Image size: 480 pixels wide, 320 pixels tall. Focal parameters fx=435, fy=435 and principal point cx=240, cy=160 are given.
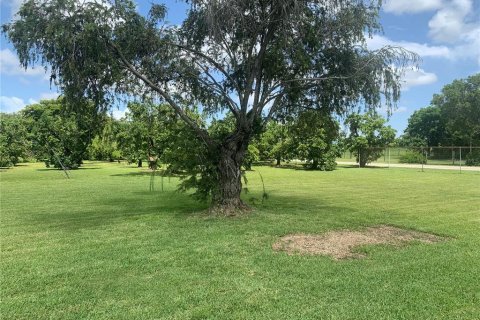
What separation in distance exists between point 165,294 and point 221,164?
18.0ft

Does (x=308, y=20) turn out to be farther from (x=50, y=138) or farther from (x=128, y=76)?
(x=50, y=138)

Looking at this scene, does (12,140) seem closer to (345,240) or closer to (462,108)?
(345,240)

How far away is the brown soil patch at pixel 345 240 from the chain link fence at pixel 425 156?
1261 inches

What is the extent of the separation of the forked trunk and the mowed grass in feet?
1.79

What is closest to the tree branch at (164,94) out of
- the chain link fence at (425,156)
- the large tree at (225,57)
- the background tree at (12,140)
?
the large tree at (225,57)

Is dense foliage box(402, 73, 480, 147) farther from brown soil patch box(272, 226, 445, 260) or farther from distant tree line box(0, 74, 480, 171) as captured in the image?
brown soil patch box(272, 226, 445, 260)

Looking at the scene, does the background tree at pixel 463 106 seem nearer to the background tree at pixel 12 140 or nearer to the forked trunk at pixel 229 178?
the background tree at pixel 12 140

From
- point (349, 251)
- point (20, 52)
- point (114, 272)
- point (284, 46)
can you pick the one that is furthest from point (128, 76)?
point (349, 251)

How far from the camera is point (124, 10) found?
890cm

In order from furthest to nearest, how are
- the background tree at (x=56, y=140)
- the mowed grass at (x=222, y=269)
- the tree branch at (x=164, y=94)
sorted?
the background tree at (x=56, y=140) < the tree branch at (x=164, y=94) < the mowed grass at (x=222, y=269)

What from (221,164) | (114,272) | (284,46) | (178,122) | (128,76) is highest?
(284,46)

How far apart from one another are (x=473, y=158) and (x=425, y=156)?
4.44 m

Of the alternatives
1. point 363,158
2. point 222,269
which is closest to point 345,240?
point 222,269

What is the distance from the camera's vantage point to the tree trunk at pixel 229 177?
32.4 feet
